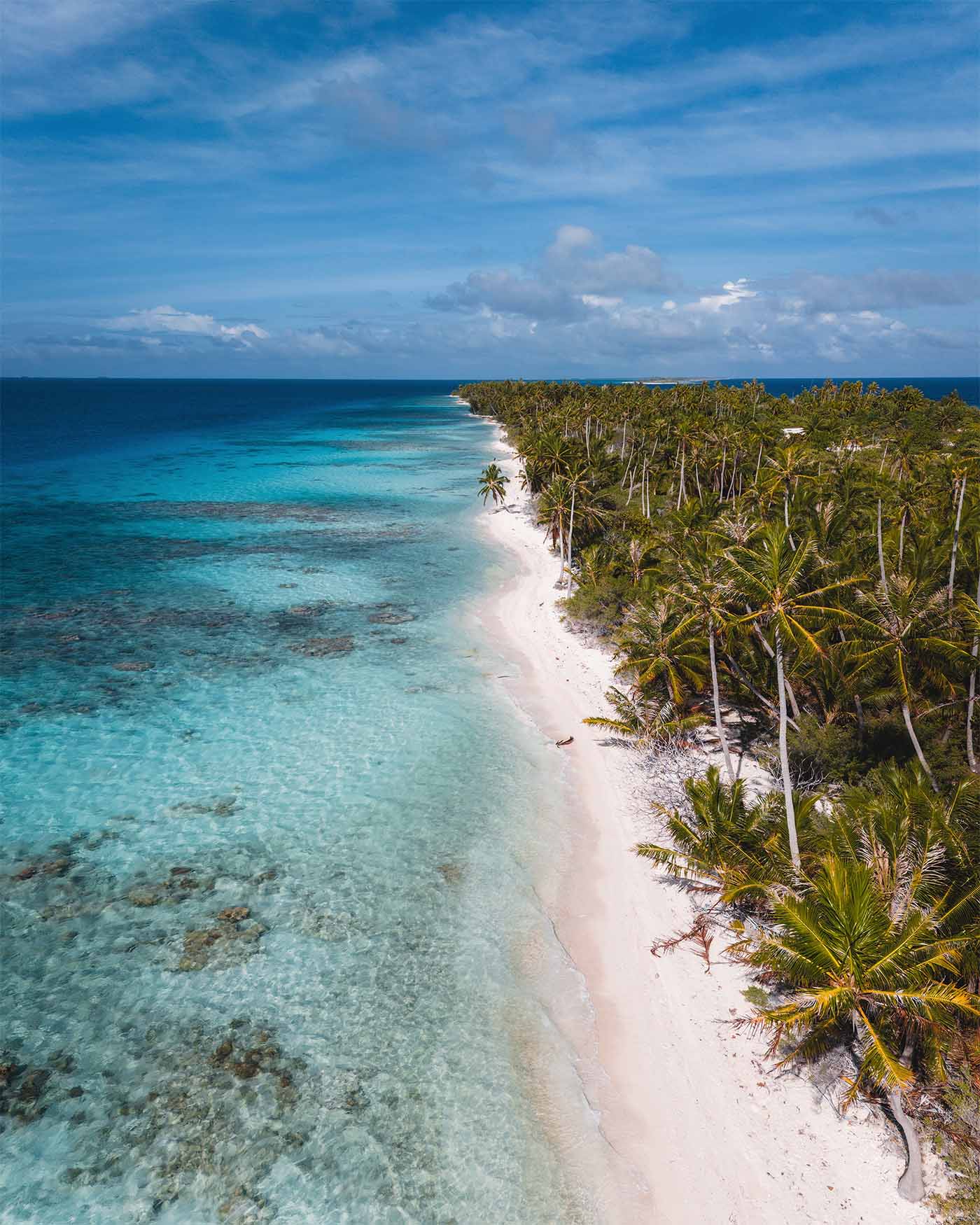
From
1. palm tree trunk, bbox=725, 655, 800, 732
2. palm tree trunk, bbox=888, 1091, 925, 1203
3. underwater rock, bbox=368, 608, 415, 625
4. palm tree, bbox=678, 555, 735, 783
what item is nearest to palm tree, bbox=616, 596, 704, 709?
palm tree trunk, bbox=725, 655, 800, 732

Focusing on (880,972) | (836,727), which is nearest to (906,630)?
(836,727)

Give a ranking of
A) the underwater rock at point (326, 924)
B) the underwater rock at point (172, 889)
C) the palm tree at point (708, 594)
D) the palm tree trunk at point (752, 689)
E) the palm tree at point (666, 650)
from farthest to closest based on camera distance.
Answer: the palm tree at point (666, 650), the palm tree trunk at point (752, 689), the palm tree at point (708, 594), the underwater rock at point (172, 889), the underwater rock at point (326, 924)

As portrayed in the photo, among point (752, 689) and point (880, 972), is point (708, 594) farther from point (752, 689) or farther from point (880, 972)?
point (880, 972)

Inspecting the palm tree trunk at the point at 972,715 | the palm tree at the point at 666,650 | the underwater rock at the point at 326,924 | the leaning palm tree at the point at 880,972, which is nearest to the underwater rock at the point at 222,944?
→ the underwater rock at the point at 326,924

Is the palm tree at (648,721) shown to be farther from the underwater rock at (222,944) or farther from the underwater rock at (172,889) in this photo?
the underwater rock at (172,889)

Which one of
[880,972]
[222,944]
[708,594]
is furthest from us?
[708,594]

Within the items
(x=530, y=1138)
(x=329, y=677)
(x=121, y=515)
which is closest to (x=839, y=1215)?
(x=530, y=1138)
